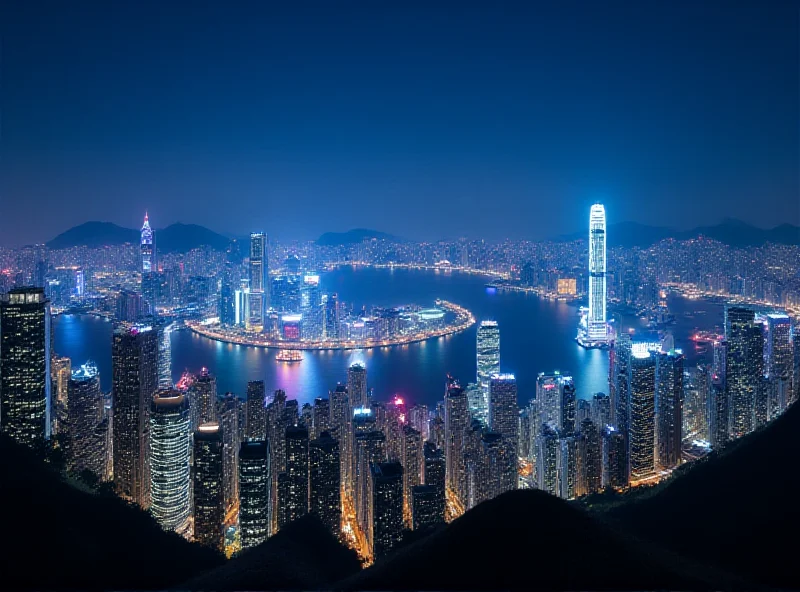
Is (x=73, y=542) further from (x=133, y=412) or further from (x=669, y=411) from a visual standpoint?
(x=669, y=411)

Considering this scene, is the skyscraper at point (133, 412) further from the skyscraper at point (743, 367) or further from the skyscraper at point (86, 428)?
the skyscraper at point (743, 367)

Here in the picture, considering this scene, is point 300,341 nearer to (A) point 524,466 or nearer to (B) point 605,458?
(A) point 524,466

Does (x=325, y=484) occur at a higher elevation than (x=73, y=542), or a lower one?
lower

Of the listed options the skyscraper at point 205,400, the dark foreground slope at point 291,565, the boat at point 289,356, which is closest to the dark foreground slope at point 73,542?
A: the dark foreground slope at point 291,565

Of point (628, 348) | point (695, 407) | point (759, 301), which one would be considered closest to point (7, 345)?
point (628, 348)

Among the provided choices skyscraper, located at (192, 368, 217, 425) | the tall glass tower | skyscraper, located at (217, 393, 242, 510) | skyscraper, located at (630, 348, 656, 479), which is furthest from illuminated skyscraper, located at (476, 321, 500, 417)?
skyscraper, located at (192, 368, 217, 425)

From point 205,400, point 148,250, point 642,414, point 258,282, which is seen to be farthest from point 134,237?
point 642,414
